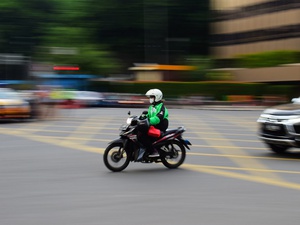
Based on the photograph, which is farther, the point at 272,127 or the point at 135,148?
the point at 272,127

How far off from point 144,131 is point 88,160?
2064mm

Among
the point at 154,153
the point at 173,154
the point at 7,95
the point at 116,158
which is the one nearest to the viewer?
the point at 116,158

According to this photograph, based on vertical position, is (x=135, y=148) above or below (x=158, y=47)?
below

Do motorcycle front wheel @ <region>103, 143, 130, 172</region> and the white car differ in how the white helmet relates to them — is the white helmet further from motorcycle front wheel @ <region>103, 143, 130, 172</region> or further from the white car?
the white car

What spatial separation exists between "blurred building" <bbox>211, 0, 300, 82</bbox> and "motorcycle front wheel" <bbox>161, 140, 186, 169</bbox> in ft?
111

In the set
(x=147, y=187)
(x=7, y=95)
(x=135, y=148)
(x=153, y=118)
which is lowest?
(x=147, y=187)

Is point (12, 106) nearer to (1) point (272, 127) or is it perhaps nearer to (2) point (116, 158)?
(1) point (272, 127)

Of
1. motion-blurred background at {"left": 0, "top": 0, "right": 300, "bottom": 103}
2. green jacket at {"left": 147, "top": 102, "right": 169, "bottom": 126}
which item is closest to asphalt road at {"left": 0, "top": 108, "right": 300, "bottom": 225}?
green jacket at {"left": 147, "top": 102, "right": 169, "bottom": 126}

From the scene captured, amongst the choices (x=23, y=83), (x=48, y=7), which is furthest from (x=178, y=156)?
(x=48, y=7)

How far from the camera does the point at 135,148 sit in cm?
1056

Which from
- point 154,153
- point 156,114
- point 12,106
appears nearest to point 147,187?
point 154,153

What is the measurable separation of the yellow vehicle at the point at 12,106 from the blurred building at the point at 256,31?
25988 mm

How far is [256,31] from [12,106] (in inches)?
1415

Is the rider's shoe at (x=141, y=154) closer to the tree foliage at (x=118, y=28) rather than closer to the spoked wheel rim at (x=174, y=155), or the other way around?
the spoked wheel rim at (x=174, y=155)
